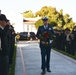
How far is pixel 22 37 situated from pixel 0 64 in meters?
52.6

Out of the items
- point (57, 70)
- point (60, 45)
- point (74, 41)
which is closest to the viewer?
point (57, 70)

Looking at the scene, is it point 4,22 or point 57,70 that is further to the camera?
point 57,70

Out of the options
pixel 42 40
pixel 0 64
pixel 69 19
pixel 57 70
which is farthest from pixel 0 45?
pixel 69 19

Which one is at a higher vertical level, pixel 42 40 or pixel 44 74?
pixel 42 40

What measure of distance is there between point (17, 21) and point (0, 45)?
78728 millimetres

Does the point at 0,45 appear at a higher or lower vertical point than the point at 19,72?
higher

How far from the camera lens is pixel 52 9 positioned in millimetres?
90562

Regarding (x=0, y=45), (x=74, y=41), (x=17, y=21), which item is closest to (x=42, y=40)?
(x=0, y=45)

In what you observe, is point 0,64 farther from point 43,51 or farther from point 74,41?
point 74,41

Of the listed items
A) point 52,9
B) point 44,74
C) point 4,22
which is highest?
point 52,9

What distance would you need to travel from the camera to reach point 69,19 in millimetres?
81562

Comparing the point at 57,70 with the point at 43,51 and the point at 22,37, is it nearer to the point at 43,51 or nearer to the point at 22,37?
→ the point at 43,51

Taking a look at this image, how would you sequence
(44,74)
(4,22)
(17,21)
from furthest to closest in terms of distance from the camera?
(17,21) → (44,74) → (4,22)

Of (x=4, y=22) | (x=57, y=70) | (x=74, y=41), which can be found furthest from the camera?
(x=74, y=41)
